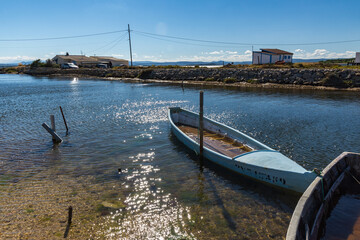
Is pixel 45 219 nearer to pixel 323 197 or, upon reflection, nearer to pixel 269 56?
pixel 323 197

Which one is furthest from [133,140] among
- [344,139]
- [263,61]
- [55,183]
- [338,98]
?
[263,61]

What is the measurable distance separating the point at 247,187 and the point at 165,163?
16.3 feet

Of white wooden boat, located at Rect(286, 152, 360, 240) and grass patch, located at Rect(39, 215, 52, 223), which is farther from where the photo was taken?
grass patch, located at Rect(39, 215, 52, 223)

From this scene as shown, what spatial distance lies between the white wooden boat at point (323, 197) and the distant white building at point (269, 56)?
63713 millimetres

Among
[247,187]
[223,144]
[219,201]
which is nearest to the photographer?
[219,201]

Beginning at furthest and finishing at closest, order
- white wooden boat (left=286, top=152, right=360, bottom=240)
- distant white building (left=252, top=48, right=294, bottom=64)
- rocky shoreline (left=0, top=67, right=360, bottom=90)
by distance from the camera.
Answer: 1. distant white building (left=252, top=48, right=294, bottom=64)
2. rocky shoreline (left=0, top=67, right=360, bottom=90)
3. white wooden boat (left=286, top=152, right=360, bottom=240)

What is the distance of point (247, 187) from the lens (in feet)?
37.0

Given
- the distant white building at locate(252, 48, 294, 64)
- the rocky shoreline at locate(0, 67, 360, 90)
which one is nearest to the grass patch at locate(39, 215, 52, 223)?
the rocky shoreline at locate(0, 67, 360, 90)

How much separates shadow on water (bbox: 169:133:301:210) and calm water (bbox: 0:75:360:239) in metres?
0.05

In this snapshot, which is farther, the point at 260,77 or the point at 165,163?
the point at 260,77

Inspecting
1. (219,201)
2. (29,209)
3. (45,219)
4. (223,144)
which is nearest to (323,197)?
(219,201)

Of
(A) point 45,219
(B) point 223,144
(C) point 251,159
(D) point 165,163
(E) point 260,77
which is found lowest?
(A) point 45,219

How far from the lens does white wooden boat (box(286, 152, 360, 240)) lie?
639 cm

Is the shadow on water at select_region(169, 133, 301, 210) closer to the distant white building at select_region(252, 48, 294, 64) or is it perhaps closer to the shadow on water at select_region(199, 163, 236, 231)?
the shadow on water at select_region(199, 163, 236, 231)
